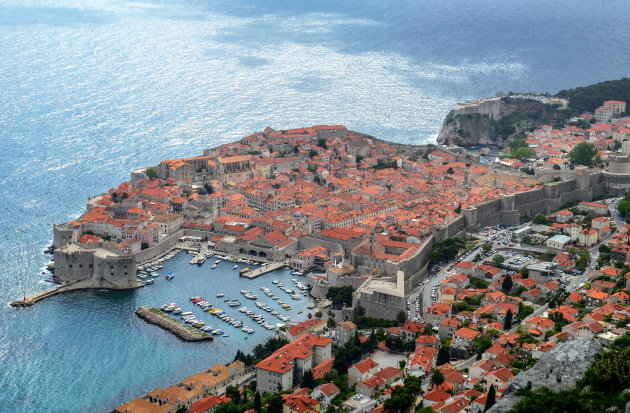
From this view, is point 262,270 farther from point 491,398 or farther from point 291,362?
point 491,398

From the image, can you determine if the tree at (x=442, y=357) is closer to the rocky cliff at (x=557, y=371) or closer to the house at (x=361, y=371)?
the house at (x=361, y=371)

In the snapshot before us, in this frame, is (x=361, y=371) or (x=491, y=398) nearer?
(x=491, y=398)

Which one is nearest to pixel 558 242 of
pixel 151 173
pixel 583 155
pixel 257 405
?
pixel 583 155

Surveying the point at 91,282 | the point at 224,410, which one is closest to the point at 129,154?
the point at 91,282

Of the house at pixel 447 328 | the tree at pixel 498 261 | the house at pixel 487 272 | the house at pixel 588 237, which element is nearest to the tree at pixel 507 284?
the house at pixel 487 272

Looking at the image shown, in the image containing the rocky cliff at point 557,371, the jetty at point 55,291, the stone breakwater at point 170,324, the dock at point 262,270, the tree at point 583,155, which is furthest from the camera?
the tree at point 583,155

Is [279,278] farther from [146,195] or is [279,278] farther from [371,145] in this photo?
[371,145]

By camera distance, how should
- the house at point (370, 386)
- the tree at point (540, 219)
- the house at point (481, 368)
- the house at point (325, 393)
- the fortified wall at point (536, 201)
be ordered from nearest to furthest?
the house at point (481, 368)
the house at point (325, 393)
the house at point (370, 386)
the tree at point (540, 219)
the fortified wall at point (536, 201)
